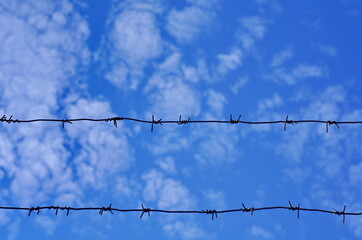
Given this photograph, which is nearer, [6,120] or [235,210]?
[235,210]

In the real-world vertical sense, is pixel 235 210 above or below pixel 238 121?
below

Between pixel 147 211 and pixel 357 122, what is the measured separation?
254 centimetres

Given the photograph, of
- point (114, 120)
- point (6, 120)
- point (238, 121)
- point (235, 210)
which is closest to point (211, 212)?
point (235, 210)

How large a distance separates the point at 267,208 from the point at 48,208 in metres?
2.40

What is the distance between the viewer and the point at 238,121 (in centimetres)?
561

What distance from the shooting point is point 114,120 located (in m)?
5.61

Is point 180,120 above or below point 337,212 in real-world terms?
above

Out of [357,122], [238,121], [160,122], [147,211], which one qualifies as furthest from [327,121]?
[147,211]

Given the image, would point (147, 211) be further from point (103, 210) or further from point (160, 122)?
point (160, 122)

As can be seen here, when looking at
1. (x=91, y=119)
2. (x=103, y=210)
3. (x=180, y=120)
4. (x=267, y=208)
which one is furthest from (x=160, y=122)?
(x=267, y=208)

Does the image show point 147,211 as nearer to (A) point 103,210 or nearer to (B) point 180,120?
(A) point 103,210

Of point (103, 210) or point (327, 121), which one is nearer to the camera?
point (103, 210)

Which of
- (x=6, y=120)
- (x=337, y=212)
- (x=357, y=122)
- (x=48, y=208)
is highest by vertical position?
(x=357, y=122)

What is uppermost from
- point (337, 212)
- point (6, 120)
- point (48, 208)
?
point (6, 120)
